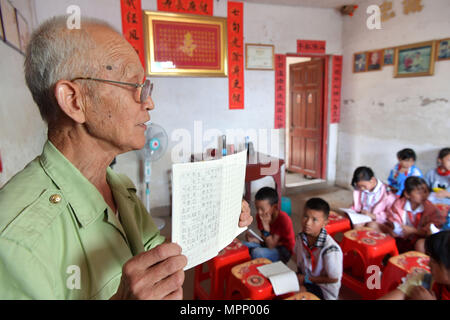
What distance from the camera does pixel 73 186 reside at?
646mm

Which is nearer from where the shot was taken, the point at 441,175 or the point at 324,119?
the point at 441,175

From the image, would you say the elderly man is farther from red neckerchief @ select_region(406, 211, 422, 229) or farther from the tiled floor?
red neckerchief @ select_region(406, 211, 422, 229)

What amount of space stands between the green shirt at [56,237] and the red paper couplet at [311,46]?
13.7 feet

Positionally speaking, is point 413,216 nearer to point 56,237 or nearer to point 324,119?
point 324,119

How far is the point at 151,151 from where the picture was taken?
3266 millimetres

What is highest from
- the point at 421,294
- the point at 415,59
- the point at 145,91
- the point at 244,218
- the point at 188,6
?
the point at 188,6

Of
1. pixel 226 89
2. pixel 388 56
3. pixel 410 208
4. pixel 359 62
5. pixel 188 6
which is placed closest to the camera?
pixel 410 208

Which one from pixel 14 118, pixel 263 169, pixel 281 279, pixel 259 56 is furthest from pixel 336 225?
pixel 259 56

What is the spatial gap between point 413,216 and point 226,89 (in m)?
2.68

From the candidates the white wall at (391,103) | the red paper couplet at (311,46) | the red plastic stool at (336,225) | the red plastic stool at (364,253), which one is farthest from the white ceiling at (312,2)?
the red plastic stool at (364,253)

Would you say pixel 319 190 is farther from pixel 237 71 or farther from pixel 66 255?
pixel 66 255

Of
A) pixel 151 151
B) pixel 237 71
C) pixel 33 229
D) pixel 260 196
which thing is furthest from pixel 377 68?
pixel 33 229

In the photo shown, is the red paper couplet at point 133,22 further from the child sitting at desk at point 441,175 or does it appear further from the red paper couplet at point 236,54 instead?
the child sitting at desk at point 441,175

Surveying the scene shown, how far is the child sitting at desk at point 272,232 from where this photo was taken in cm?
224
